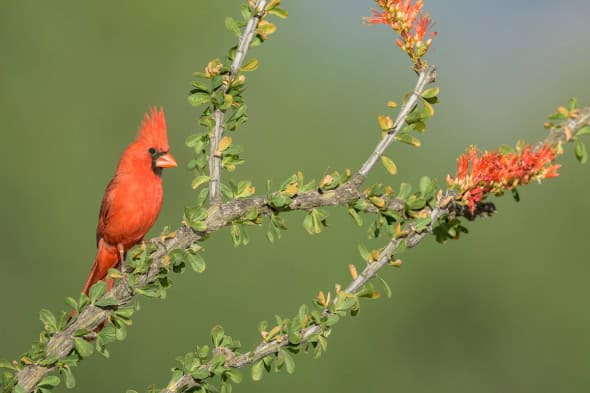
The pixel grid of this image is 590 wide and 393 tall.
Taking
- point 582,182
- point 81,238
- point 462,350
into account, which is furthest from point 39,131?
point 582,182

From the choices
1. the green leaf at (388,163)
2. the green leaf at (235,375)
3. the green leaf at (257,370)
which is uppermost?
the green leaf at (388,163)

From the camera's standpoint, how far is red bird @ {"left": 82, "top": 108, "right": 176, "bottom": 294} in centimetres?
338

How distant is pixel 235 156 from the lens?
213 cm

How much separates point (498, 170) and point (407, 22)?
15.0 inches

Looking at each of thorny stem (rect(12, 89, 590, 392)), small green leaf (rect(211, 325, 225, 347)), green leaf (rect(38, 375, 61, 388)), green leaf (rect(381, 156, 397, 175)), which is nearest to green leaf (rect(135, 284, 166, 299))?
thorny stem (rect(12, 89, 590, 392))

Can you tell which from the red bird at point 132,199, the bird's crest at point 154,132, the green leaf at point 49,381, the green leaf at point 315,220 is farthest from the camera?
the red bird at point 132,199

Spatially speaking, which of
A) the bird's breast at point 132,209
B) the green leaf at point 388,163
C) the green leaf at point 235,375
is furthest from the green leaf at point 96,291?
the bird's breast at point 132,209

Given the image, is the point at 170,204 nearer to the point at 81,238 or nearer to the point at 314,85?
the point at 81,238

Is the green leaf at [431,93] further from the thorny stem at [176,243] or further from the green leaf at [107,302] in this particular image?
the green leaf at [107,302]

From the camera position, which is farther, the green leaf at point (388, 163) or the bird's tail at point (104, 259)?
the bird's tail at point (104, 259)

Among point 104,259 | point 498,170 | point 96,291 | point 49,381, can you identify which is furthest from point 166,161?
point 498,170

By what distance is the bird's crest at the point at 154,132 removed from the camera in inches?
129

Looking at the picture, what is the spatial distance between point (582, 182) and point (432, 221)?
914 centimetres

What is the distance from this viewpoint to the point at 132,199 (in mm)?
3486
